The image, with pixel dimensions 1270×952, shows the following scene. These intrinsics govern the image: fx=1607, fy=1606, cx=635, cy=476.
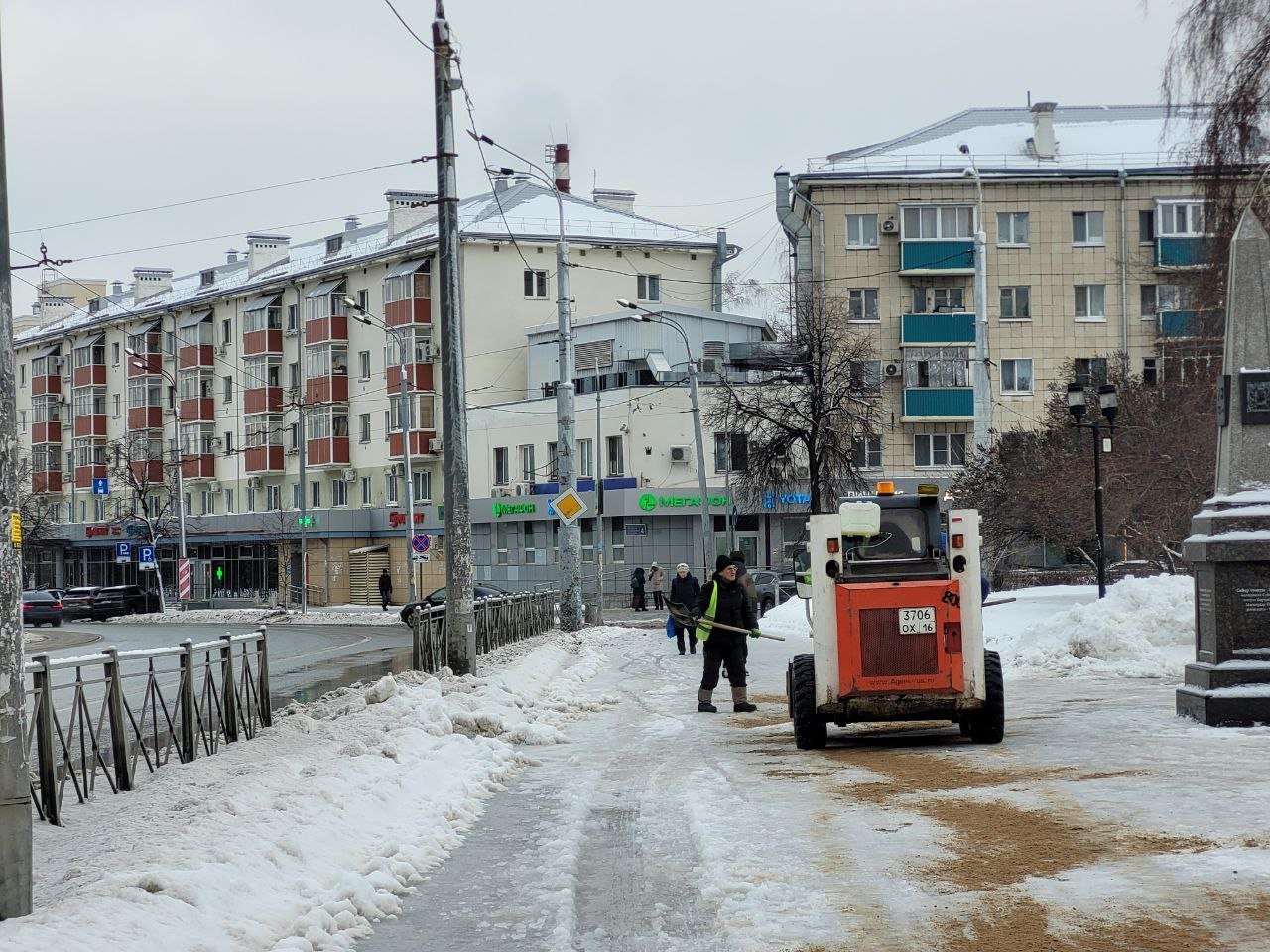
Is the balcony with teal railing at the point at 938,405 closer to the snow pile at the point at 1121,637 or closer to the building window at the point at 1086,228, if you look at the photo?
the building window at the point at 1086,228

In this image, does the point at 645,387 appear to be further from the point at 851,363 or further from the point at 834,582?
the point at 834,582

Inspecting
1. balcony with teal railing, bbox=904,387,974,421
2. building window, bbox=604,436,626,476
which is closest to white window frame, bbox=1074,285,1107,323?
Result: balcony with teal railing, bbox=904,387,974,421

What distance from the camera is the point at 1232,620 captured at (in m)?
14.0

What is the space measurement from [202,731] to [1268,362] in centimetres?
976

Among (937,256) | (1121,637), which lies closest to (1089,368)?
(937,256)

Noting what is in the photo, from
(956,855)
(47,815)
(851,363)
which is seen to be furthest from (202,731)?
(851,363)

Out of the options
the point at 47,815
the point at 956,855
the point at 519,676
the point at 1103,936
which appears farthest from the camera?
the point at 519,676

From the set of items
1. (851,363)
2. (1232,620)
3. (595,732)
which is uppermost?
(851,363)

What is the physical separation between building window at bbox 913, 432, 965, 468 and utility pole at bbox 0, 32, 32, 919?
52.3 metres

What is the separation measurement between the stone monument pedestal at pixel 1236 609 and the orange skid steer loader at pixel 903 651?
76.9 inches

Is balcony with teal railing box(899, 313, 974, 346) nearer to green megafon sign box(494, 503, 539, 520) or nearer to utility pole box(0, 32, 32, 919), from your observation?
green megafon sign box(494, 503, 539, 520)

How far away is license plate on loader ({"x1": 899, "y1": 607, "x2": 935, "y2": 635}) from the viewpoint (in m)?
13.6

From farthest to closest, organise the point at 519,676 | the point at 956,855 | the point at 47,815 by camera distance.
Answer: the point at 519,676
the point at 47,815
the point at 956,855

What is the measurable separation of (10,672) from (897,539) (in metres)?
9.33
